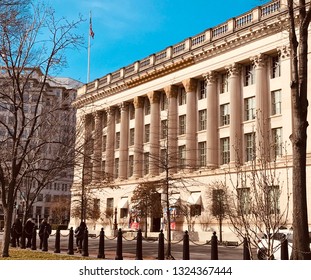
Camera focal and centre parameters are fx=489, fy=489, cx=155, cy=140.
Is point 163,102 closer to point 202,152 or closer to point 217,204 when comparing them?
point 202,152

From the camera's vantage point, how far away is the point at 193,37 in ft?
173

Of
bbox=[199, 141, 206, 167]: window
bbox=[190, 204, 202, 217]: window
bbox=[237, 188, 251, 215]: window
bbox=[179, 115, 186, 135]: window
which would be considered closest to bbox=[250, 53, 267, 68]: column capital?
bbox=[199, 141, 206, 167]: window

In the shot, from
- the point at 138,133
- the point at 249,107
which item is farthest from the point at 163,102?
the point at 249,107

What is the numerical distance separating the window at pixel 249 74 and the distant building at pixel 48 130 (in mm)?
17146

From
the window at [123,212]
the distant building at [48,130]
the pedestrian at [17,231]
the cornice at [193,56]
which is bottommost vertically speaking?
the pedestrian at [17,231]

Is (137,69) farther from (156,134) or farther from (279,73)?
(279,73)

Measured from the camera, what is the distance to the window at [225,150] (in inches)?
1887

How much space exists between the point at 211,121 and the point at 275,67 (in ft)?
27.6

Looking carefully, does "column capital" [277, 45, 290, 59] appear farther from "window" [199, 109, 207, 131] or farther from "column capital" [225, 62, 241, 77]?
"window" [199, 109, 207, 131]

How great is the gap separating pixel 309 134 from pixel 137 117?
25.2m

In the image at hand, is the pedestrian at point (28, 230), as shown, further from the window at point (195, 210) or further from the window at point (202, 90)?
the window at point (202, 90)

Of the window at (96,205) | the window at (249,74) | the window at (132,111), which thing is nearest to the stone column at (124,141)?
the window at (132,111)

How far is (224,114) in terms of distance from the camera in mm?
49188

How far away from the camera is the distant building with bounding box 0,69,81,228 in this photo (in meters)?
23.5
